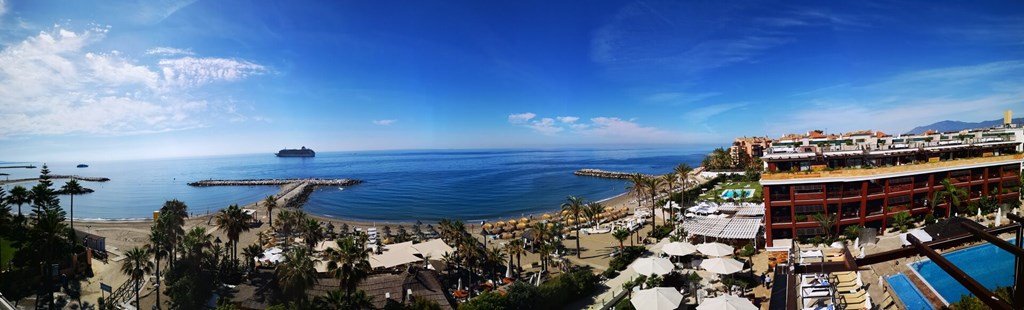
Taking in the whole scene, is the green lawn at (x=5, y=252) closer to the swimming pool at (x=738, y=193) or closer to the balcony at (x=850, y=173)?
the balcony at (x=850, y=173)

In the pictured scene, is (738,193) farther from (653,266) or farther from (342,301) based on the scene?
(342,301)

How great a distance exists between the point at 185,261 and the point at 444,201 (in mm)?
52481

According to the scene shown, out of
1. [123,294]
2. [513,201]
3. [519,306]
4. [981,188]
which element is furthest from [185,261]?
[981,188]

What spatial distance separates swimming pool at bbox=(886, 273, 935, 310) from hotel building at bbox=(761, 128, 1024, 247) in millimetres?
9846

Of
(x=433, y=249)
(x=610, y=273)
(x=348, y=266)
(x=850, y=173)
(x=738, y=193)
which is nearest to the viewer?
(x=348, y=266)

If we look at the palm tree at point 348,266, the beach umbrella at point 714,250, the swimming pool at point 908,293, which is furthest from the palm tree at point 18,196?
the swimming pool at point 908,293

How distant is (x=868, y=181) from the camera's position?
32.8 metres

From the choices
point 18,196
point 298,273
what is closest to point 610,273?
point 298,273

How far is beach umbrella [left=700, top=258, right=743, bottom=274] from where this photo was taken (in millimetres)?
22797

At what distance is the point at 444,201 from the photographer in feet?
260

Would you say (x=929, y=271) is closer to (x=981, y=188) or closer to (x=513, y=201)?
(x=981, y=188)

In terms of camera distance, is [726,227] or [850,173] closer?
[850,173]

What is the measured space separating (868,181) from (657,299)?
24562mm

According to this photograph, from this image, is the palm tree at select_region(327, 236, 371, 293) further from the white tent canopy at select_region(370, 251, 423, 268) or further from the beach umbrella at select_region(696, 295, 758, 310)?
the beach umbrella at select_region(696, 295, 758, 310)
